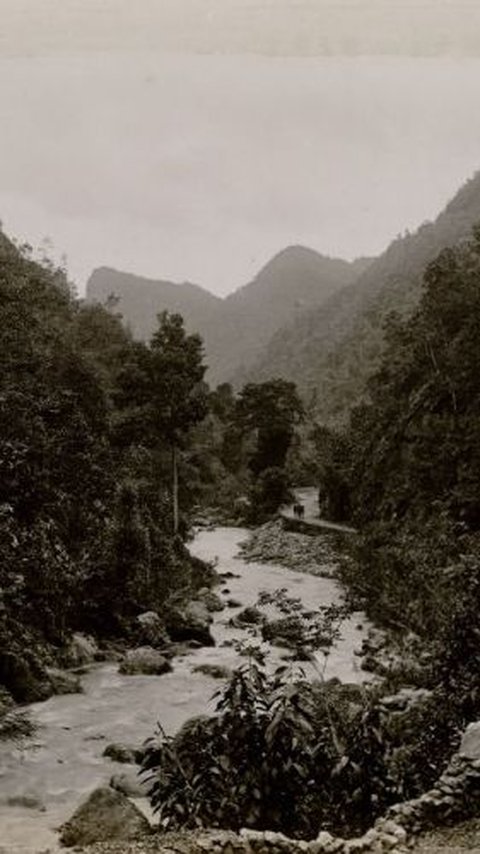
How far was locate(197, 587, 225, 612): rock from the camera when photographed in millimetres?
24703

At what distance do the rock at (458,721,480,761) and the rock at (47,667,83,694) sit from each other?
9274mm

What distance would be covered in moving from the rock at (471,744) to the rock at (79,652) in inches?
434

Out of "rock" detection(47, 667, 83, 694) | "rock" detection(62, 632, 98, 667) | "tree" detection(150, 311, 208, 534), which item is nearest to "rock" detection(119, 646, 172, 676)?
"rock" detection(62, 632, 98, 667)

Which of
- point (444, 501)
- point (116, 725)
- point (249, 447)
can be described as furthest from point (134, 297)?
point (116, 725)

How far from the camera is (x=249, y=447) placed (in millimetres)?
60094

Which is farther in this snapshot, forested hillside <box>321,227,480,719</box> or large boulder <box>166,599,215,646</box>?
forested hillside <box>321,227,480,719</box>

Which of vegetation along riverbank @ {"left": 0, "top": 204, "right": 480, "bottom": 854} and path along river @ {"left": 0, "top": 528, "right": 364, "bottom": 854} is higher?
vegetation along riverbank @ {"left": 0, "top": 204, "right": 480, "bottom": 854}

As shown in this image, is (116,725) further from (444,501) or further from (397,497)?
(397,497)

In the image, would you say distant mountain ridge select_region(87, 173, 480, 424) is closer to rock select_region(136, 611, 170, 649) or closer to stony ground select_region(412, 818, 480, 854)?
rock select_region(136, 611, 170, 649)

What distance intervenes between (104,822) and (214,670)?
8.83 m

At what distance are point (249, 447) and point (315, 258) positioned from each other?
123897mm

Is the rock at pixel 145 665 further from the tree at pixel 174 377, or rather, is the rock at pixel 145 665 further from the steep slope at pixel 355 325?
the steep slope at pixel 355 325

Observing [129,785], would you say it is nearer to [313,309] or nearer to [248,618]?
[248,618]

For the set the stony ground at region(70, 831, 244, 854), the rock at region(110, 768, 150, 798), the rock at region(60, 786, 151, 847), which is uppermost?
the stony ground at region(70, 831, 244, 854)
